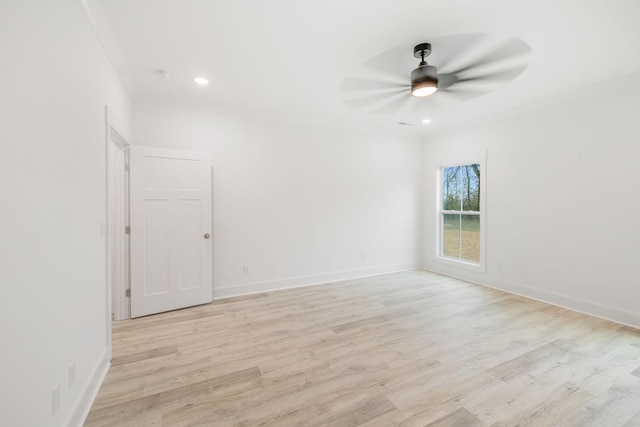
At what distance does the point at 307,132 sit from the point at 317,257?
81.3 inches

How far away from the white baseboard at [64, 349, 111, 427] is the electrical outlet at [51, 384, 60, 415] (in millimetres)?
179

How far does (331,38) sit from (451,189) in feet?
12.9

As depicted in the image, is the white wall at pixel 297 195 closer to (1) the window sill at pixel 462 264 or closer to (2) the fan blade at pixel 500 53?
(1) the window sill at pixel 462 264

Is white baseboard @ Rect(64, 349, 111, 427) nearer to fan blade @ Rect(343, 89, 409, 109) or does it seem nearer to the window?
fan blade @ Rect(343, 89, 409, 109)

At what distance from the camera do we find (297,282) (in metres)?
4.39

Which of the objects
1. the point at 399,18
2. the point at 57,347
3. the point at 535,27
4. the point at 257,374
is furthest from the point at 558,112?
the point at 57,347

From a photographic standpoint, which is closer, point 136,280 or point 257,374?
point 257,374

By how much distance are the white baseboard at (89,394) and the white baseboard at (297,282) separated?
5.44ft

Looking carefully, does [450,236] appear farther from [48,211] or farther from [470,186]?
[48,211]

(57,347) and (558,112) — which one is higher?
(558,112)

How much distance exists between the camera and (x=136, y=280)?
3.22 meters

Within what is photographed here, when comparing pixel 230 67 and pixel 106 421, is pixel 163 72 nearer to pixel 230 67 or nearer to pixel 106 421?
pixel 230 67

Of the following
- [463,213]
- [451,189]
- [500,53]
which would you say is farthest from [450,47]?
[451,189]

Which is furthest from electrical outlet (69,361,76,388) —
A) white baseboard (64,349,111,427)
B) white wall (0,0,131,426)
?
white baseboard (64,349,111,427)
